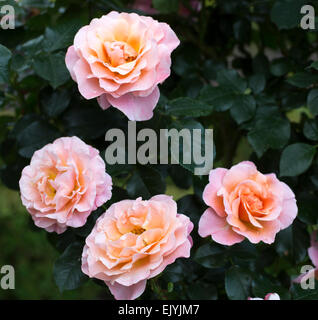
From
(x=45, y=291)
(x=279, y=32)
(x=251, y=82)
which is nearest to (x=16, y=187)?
(x=251, y=82)

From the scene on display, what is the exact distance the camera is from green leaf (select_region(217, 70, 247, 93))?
3.04 ft

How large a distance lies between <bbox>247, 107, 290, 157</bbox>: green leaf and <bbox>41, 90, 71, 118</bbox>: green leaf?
342mm

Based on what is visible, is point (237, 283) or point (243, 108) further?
point (243, 108)

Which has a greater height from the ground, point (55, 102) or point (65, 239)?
point (55, 102)

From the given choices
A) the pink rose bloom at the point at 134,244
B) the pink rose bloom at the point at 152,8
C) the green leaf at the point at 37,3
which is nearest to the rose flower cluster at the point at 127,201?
the pink rose bloom at the point at 134,244

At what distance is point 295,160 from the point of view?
32.6 inches

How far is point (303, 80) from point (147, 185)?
0.33 metres

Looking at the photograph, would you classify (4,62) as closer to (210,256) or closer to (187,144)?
(187,144)

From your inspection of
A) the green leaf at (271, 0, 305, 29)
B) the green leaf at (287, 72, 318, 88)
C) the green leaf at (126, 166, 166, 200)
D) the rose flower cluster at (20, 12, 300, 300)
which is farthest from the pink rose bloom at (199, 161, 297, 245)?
the green leaf at (271, 0, 305, 29)

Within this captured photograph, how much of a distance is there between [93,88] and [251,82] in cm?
39

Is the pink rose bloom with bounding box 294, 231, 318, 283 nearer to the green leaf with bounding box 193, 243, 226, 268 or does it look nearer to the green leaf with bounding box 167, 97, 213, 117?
the green leaf with bounding box 193, 243, 226, 268

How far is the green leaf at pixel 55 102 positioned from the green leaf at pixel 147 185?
221mm

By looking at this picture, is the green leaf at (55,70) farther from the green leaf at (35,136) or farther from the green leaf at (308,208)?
the green leaf at (308,208)

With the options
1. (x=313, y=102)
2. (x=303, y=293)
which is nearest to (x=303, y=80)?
(x=313, y=102)
